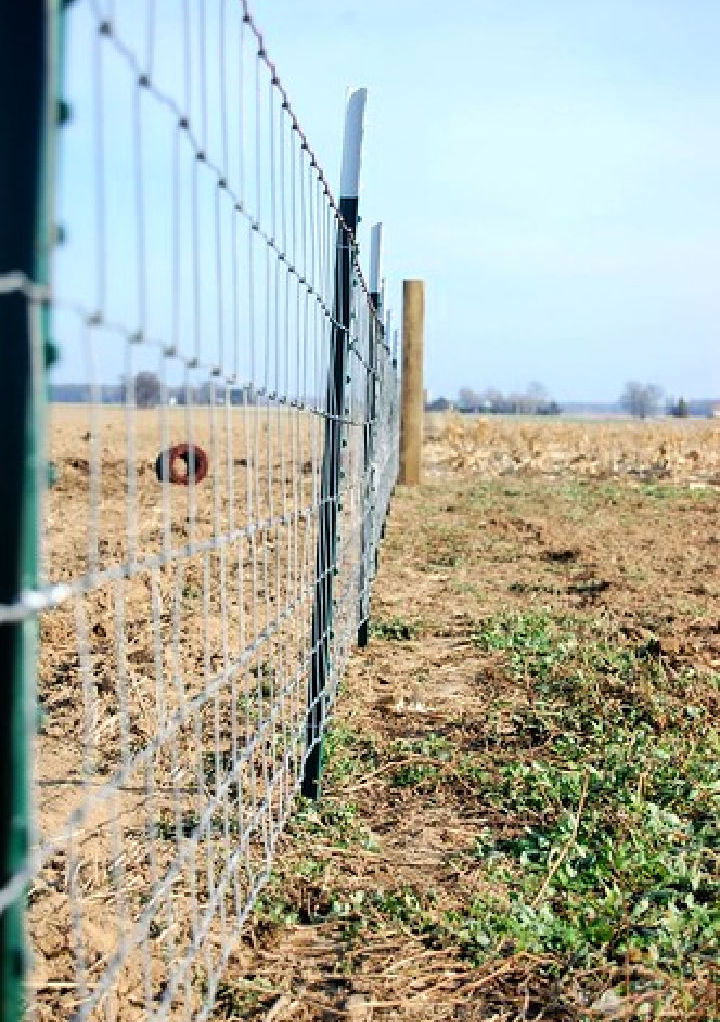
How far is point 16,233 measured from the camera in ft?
3.74

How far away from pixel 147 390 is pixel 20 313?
0.83 meters

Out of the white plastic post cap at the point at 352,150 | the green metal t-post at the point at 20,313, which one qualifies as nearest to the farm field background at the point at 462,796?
the green metal t-post at the point at 20,313

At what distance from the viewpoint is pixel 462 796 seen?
12.5 ft

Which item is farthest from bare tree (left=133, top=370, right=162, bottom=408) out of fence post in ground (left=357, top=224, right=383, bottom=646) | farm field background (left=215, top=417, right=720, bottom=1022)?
fence post in ground (left=357, top=224, right=383, bottom=646)

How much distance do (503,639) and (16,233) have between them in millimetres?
4837

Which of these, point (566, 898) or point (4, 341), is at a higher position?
point (4, 341)

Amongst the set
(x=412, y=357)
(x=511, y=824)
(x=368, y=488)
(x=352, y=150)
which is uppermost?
(x=352, y=150)

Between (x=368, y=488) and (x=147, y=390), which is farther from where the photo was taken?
(x=368, y=488)

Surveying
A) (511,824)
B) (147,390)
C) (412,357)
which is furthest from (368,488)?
(412,357)

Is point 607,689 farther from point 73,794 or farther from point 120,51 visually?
point 120,51

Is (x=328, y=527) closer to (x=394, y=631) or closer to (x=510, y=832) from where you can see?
(x=510, y=832)

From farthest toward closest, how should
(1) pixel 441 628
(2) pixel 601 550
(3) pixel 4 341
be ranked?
(2) pixel 601 550 → (1) pixel 441 628 → (3) pixel 4 341

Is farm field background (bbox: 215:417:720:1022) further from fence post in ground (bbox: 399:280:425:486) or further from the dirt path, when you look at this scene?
fence post in ground (bbox: 399:280:425:486)

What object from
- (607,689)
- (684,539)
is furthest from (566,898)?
(684,539)
